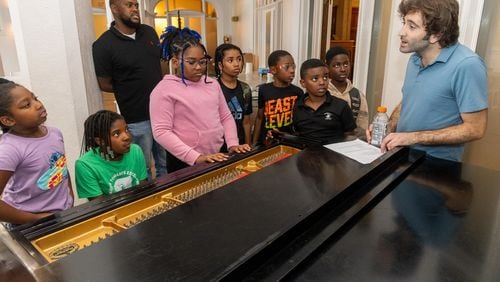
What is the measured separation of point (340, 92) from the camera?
2615mm

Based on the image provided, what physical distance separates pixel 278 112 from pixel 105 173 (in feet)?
4.44

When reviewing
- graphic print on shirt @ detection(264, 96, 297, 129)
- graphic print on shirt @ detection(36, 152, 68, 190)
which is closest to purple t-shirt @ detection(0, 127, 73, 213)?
graphic print on shirt @ detection(36, 152, 68, 190)

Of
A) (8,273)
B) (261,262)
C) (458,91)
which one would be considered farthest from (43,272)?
(458,91)

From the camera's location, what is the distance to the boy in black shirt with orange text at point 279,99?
2506 millimetres

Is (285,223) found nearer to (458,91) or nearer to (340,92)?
(458,91)

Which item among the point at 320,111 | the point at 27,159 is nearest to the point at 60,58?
the point at 27,159

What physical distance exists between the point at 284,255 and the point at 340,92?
2.06 meters

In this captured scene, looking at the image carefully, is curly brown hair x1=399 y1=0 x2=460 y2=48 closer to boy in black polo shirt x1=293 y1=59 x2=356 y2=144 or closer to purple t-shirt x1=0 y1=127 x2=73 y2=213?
boy in black polo shirt x1=293 y1=59 x2=356 y2=144

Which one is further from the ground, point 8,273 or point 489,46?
point 489,46

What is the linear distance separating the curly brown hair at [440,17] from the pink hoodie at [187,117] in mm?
1101

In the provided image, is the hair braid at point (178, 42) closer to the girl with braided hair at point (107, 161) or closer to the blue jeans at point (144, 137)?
the girl with braided hair at point (107, 161)

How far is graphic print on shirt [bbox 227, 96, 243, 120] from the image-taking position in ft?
7.82

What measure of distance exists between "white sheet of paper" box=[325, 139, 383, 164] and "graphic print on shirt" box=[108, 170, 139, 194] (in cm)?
100

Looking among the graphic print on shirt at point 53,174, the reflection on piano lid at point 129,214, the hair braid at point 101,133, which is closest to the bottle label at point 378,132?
the reflection on piano lid at point 129,214
